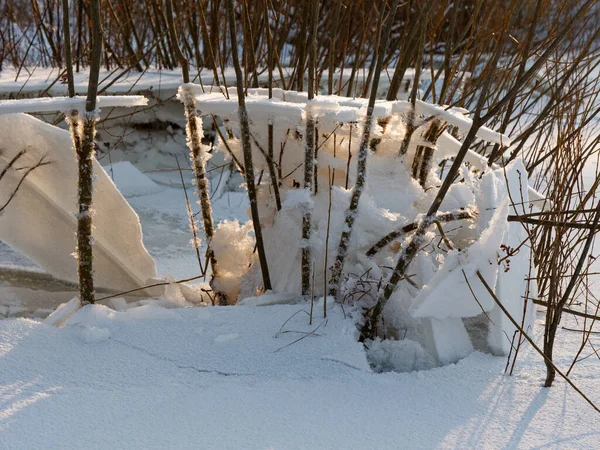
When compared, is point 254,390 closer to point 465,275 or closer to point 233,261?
point 465,275

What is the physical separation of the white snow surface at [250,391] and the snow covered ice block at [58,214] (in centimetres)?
48

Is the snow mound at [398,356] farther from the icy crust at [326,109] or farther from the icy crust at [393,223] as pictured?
the icy crust at [326,109]

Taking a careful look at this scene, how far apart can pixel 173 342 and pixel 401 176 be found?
89cm

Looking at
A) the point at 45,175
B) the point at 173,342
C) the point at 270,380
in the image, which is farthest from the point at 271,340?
the point at 45,175

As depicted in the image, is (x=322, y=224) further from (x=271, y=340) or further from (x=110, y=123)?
→ (x=110, y=123)

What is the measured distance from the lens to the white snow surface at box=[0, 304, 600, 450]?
1435mm

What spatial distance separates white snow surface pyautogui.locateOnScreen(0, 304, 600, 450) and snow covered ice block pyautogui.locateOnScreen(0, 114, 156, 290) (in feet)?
1.59

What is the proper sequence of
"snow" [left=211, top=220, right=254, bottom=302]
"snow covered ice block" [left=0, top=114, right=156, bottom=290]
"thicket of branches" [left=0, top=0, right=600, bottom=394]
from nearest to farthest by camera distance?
"thicket of branches" [left=0, top=0, right=600, bottom=394] → "snow covered ice block" [left=0, top=114, right=156, bottom=290] → "snow" [left=211, top=220, right=254, bottom=302]

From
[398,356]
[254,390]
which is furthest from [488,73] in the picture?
[254,390]

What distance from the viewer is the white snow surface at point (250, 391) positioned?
143 centimetres

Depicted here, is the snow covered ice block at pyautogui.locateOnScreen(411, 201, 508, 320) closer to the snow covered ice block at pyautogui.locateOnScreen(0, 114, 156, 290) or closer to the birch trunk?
the birch trunk

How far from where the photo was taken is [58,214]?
234 centimetres

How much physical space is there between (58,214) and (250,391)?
1129mm

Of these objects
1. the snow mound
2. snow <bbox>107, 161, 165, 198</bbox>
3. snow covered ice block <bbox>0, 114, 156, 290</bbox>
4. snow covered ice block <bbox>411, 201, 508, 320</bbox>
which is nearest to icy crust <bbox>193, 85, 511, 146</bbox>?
snow covered ice block <bbox>411, 201, 508, 320</bbox>
